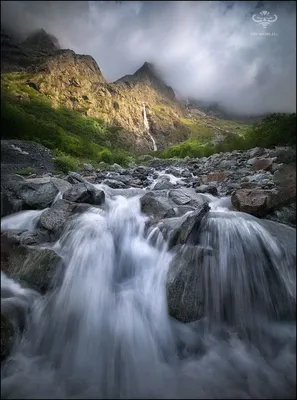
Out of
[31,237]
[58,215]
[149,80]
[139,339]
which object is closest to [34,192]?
[58,215]

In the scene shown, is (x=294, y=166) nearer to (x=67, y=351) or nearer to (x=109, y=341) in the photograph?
(x=109, y=341)

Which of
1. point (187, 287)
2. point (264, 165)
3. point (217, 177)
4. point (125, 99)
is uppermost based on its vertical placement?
point (125, 99)

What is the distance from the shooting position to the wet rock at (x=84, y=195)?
6742 mm

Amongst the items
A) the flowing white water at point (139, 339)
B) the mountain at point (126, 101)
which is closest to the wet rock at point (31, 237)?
the flowing white water at point (139, 339)

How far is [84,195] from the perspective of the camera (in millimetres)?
6895

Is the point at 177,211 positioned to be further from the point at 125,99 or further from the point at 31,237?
the point at 125,99

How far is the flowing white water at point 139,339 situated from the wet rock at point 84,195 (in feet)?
4.86

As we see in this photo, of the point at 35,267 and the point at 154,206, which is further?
the point at 154,206

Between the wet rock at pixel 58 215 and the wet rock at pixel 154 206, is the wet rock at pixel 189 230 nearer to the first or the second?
the wet rock at pixel 154 206

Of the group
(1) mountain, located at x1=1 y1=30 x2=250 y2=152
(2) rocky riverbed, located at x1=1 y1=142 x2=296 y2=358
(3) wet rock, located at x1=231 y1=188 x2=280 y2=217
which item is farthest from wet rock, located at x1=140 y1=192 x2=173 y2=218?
(1) mountain, located at x1=1 y1=30 x2=250 y2=152

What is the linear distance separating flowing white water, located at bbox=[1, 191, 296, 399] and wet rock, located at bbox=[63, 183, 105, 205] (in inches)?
58.4

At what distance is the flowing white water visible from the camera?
3.08 meters

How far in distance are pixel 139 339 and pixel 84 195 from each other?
4.02m

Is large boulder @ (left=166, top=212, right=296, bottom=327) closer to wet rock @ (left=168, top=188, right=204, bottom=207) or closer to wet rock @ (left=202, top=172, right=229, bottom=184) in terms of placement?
wet rock @ (left=168, top=188, right=204, bottom=207)
